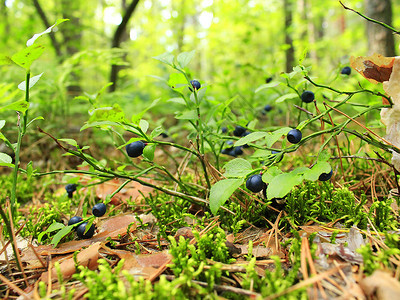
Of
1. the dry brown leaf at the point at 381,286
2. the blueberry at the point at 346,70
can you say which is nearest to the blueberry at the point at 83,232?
the dry brown leaf at the point at 381,286

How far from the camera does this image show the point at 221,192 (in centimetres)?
108

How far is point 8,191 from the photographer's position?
223 cm

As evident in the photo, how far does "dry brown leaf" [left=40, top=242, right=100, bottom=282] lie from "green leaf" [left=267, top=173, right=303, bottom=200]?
767 mm

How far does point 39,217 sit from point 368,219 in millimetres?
1840

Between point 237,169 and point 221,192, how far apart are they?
0.16m

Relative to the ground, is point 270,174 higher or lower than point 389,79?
lower

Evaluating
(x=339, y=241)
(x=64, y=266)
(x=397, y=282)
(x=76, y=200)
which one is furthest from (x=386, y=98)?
(x=76, y=200)

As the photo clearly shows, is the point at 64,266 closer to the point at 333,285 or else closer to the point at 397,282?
the point at 333,285

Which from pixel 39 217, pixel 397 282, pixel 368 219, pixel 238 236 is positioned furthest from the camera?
pixel 39 217

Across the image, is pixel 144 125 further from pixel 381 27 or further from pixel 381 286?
pixel 381 27

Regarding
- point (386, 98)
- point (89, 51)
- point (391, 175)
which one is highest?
point (89, 51)

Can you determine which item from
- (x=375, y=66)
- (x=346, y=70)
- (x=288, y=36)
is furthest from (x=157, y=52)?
(x=375, y=66)

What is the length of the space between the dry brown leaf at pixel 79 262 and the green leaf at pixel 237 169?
66 cm

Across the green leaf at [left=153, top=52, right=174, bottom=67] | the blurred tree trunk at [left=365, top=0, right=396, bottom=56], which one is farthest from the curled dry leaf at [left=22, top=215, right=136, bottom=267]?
the blurred tree trunk at [left=365, top=0, right=396, bottom=56]
